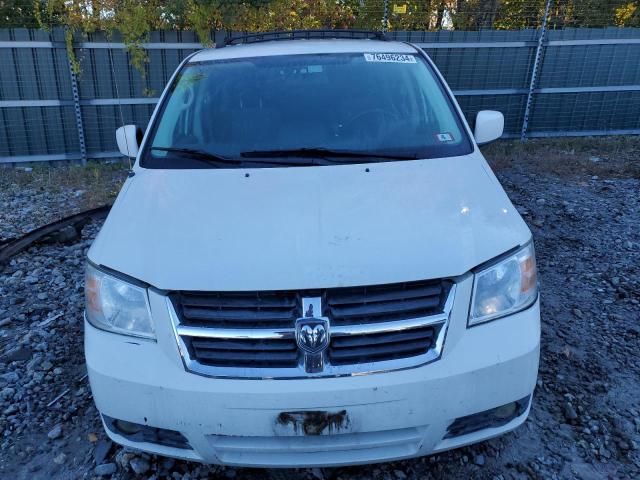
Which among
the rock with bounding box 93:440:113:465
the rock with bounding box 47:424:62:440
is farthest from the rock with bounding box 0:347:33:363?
the rock with bounding box 93:440:113:465

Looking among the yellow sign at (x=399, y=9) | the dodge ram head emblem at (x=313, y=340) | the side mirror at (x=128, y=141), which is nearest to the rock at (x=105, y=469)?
the dodge ram head emblem at (x=313, y=340)

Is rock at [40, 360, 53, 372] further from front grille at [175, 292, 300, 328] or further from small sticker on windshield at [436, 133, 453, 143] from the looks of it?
small sticker on windshield at [436, 133, 453, 143]

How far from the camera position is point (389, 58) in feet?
10.9

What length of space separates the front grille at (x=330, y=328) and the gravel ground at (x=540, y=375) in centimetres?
71

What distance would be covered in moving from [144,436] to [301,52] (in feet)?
7.82

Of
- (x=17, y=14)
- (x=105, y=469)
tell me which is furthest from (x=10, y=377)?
(x=17, y=14)

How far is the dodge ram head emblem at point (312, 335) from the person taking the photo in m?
1.86

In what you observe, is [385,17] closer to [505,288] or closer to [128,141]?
[128,141]

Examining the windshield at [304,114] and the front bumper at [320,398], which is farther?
the windshield at [304,114]

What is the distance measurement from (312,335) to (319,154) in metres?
1.14

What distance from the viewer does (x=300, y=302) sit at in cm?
190

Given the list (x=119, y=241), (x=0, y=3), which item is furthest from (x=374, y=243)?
(x=0, y=3)

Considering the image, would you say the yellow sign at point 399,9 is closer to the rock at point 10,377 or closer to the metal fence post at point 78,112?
the metal fence post at point 78,112

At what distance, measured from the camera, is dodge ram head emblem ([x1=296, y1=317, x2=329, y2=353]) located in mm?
1855
